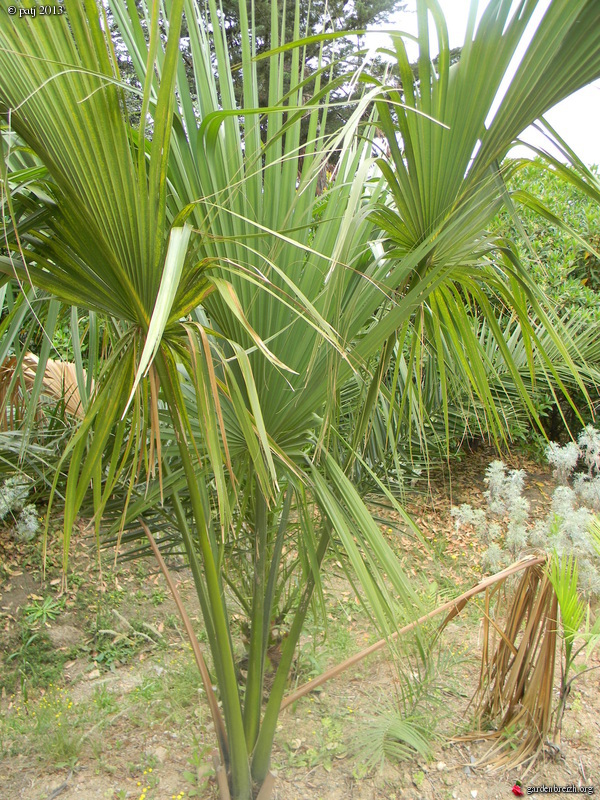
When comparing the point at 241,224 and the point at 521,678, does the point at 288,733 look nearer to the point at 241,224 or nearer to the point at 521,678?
the point at 521,678

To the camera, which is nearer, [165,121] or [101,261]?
[165,121]

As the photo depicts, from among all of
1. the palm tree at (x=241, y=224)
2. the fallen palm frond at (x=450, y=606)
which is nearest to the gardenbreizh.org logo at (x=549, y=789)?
the fallen palm frond at (x=450, y=606)

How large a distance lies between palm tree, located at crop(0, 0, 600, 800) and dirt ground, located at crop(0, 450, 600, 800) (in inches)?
23.7

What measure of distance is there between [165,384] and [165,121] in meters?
0.45

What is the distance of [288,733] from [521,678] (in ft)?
2.87

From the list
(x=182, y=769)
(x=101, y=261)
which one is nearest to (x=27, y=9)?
(x=101, y=261)

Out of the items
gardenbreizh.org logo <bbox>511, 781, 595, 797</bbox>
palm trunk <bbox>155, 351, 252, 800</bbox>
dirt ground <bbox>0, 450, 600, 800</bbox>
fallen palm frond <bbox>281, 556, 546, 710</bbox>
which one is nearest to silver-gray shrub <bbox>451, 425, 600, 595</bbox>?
fallen palm frond <bbox>281, 556, 546, 710</bbox>

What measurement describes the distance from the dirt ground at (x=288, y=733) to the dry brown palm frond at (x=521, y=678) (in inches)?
2.2

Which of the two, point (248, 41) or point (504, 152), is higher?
point (248, 41)

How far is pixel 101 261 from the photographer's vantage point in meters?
0.98

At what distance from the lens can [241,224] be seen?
121cm

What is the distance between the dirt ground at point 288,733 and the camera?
1.91 metres

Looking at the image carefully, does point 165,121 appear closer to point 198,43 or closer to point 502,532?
point 198,43

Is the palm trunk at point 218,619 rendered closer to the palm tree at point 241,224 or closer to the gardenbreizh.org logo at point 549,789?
the palm tree at point 241,224
